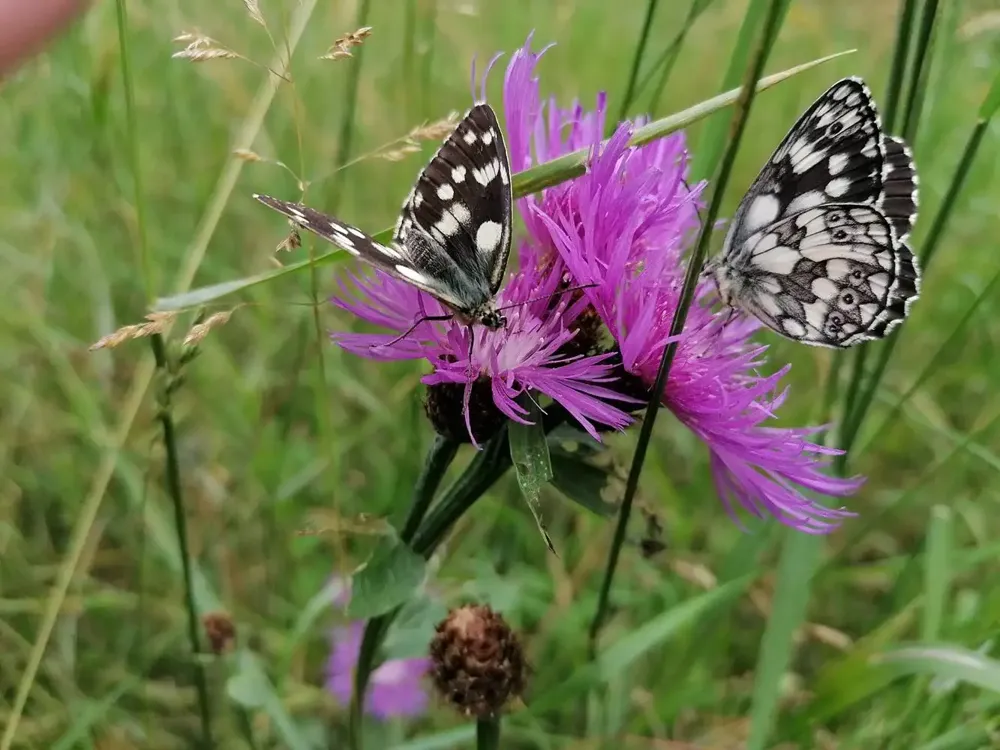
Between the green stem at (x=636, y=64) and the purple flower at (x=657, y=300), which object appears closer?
the purple flower at (x=657, y=300)

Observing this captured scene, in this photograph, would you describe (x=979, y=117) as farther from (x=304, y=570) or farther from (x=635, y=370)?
(x=304, y=570)

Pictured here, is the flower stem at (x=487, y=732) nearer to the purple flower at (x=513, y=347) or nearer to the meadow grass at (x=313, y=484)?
the meadow grass at (x=313, y=484)

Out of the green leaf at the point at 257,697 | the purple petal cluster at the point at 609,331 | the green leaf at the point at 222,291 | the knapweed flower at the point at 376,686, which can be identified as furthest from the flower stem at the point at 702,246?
the knapweed flower at the point at 376,686

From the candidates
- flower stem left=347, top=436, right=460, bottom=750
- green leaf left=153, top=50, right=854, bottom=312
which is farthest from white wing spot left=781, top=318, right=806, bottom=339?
flower stem left=347, top=436, right=460, bottom=750

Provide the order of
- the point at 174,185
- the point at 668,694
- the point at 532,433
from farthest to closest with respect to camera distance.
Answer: the point at 174,185, the point at 668,694, the point at 532,433

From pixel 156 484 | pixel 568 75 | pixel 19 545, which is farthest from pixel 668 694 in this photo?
pixel 568 75

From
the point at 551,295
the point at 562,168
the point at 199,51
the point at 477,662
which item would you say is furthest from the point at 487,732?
the point at 199,51

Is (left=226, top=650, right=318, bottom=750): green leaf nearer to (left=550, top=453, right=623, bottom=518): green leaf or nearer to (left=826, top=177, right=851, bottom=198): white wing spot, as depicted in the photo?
(left=550, top=453, right=623, bottom=518): green leaf

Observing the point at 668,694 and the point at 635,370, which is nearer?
the point at 635,370
